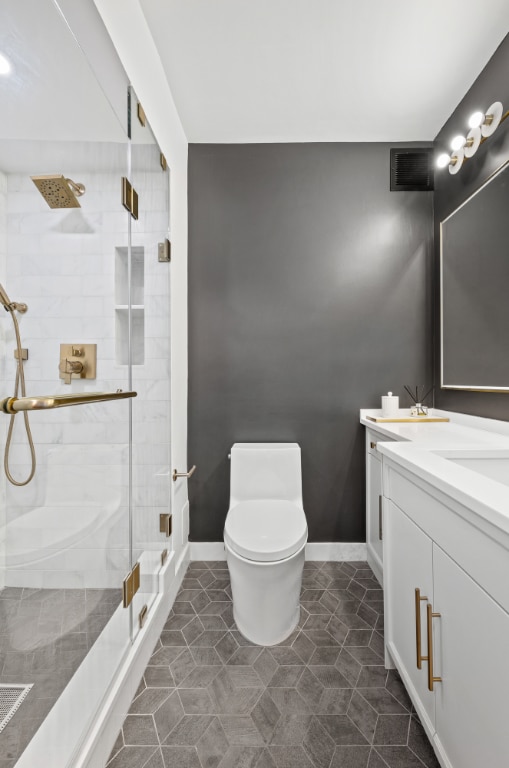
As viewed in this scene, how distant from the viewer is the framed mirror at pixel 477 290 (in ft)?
5.36

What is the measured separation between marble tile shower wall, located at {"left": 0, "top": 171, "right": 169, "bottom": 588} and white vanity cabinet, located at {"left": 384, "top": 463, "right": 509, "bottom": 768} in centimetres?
95

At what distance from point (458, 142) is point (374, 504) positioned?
1935 mm

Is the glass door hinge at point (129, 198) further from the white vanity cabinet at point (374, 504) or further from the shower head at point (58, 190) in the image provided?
the white vanity cabinet at point (374, 504)

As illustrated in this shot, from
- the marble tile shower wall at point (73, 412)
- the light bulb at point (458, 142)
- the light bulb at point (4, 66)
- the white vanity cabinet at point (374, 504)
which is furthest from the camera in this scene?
the white vanity cabinet at point (374, 504)

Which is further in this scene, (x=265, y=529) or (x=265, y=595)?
(x=265, y=529)

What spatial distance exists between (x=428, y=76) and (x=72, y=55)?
168 cm

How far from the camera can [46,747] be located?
838 millimetres

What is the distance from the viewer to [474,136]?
176 cm

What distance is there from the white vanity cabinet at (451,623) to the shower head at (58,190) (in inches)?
46.7

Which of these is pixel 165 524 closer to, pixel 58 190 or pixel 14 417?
pixel 14 417

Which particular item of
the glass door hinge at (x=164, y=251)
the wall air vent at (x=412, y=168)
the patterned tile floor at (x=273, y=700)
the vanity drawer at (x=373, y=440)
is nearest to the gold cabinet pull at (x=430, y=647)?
the patterned tile floor at (x=273, y=700)

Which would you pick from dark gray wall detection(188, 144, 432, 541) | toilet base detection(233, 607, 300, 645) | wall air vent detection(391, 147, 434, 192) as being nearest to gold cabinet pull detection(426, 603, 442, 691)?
toilet base detection(233, 607, 300, 645)

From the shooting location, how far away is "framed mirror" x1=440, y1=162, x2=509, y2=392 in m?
1.63

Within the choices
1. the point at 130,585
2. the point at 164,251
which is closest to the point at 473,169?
the point at 164,251
